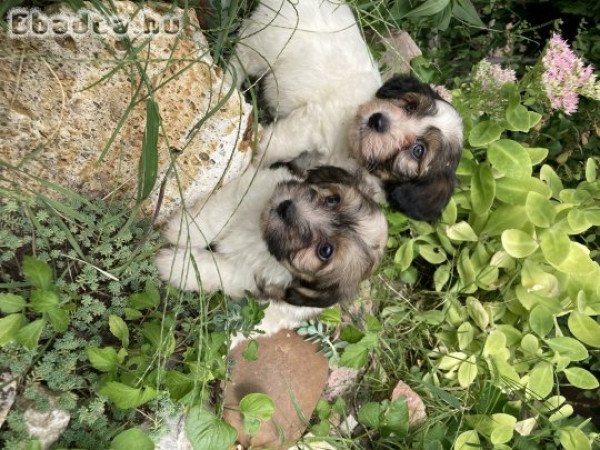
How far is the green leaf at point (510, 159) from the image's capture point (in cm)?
284

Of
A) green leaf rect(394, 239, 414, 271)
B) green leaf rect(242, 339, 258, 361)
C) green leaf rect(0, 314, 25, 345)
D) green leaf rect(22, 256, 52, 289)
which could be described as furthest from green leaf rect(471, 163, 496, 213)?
green leaf rect(0, 314, 25, 345)

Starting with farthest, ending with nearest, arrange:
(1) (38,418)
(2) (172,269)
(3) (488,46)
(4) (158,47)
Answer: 1. (3) (488,46)
2. (2) (172,269)
3. (4) (158,47)
4. (1) (38,418)

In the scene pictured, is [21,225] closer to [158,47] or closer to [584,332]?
[158,47]

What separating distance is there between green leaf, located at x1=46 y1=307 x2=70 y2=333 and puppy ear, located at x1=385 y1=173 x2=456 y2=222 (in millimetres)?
1578

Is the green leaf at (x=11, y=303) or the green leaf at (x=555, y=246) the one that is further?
the green leaf at (x=555, y=246)

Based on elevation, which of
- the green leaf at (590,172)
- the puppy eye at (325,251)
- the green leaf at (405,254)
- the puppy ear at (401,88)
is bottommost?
the green leaf at (405,254)

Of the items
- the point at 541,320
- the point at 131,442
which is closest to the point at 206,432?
the point at 131,442

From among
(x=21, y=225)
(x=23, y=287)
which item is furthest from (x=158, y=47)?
(x=23, y=287)

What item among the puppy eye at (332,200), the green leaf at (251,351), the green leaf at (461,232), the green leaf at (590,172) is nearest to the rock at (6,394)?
the green leaf at (251,351)

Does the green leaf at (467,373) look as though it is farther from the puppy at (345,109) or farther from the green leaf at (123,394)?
the green leaf at (123,394)

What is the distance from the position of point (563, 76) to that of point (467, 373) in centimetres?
169

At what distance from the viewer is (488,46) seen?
12.9ft

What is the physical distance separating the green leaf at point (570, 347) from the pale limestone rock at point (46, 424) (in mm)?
2495

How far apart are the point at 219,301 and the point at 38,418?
85 centimetres
